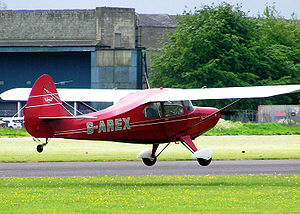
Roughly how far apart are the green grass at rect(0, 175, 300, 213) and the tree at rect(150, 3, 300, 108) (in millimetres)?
43957

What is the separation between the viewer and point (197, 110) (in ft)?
75.7

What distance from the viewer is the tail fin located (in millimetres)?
19266

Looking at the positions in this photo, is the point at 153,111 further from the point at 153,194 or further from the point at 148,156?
the point at 153,194

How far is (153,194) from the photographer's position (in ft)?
57.4

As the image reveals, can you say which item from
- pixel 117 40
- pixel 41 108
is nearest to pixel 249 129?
pixel 117 40

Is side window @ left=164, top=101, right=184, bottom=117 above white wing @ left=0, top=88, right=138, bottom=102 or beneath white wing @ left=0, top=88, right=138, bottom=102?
beneath

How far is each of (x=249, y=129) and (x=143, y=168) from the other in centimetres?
3078

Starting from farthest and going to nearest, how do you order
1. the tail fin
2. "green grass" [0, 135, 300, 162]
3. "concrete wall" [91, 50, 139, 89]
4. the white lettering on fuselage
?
"concrete wall" [91, 50, 139, 89], "green grass" [0, 135, 300, 162], the white lettering on fuselage, the tail fin

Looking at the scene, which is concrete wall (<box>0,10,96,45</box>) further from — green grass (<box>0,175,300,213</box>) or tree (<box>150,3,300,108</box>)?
green grass (<box>0,175,300,213</box>)

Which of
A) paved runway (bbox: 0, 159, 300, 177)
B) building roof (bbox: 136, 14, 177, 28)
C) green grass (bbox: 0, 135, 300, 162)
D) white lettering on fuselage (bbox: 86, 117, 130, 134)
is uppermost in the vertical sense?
building roof (bbox: 136, 14, 177, 28)

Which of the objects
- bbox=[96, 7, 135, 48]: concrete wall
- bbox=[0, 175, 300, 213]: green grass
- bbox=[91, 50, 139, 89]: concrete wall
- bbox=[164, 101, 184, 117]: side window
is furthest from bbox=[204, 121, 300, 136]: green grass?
bbox=[0, 175, 300, 213]: green grass

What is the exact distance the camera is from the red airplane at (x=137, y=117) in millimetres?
19578

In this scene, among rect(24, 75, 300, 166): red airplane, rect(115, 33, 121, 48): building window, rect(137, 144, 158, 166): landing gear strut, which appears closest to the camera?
rect(24, 75, 300, 166): red airplane

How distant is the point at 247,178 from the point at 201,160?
164cm
